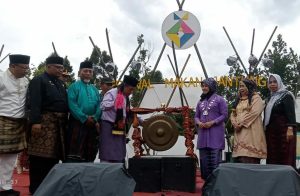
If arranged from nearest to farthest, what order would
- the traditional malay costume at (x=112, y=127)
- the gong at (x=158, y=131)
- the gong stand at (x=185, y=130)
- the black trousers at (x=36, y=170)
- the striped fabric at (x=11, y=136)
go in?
1. the striped fabric at (x=11, y=136)
2. the black trousers at (x=36, y=170)
3. the traditional malay costume at (x=112, y=127)
4. the gong stand at (x=185, y=130)
5. the gong at (x=158, y=131)

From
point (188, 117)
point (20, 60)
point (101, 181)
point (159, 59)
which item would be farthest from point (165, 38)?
point (101, 181)

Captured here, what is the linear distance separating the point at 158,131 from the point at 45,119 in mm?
1583

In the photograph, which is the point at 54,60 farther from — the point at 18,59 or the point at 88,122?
the point at 88,122

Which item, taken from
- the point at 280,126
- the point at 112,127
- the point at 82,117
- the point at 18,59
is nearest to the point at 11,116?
the point at 18,59

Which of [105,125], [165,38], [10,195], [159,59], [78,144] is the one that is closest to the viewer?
[10,195]

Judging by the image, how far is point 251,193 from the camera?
8.16ft

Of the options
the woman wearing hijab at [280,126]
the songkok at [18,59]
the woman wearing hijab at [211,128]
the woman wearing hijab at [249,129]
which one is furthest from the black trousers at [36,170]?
the woman wearing hijab at [280,126]

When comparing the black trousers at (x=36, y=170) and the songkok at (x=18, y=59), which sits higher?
the songkok at (x=18, y=59)

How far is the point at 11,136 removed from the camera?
3.90m

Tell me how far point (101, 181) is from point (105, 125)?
177 centimetres

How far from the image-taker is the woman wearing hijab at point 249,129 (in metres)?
4.11

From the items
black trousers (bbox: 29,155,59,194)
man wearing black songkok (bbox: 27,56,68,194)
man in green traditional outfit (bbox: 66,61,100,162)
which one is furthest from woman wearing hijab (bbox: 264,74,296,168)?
black trousers (bbox: 29,155,59,194)

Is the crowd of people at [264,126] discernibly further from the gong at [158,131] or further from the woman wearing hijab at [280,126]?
the gong at [158,131]

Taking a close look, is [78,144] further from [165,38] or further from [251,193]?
[165,38]
